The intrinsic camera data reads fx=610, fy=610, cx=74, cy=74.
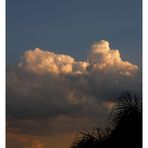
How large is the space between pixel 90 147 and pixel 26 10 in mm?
986

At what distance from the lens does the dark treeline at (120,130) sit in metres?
3.91

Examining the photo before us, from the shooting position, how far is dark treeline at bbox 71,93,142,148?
391 cm

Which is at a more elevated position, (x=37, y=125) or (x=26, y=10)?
(x=26, y=10)

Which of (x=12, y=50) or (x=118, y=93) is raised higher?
(x=12, y=50)

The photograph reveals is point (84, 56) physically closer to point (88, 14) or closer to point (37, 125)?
point (88, 14)

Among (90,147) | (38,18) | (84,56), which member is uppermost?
(38,18)

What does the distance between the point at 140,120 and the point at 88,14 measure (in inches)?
29.9

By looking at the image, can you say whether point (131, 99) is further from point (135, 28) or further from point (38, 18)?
point (38, 18)

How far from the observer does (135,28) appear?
154 inches

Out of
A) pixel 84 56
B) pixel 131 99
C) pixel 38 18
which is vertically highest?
pixel 38 18

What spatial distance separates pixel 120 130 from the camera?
3959mm

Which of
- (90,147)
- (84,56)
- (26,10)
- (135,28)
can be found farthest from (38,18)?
(90,147)

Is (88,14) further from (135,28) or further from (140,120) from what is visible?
(140,120)
